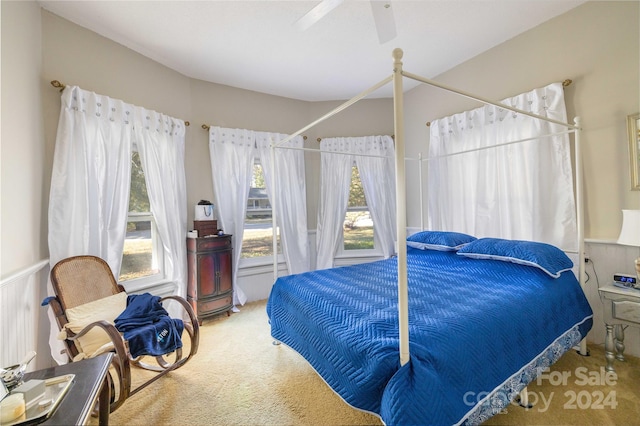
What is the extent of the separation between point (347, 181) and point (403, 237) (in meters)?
3.01

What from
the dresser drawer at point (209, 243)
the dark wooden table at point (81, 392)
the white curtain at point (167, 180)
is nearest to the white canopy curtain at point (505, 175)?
the dresser drawer at point (209, 243)

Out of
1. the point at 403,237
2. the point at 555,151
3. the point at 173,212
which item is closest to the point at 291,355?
the point at 403,237

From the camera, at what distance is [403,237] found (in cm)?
133

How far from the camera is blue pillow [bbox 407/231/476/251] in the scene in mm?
3029

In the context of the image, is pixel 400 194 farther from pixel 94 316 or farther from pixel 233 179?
pixel 233 179

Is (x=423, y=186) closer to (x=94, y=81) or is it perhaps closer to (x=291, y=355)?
(x=291, y=355)

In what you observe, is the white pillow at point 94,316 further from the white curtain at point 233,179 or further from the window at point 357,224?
the window at point 357,224

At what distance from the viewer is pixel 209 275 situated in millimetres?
3248

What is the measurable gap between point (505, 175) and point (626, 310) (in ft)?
4.85

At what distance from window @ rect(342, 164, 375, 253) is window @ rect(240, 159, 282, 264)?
3.87ft

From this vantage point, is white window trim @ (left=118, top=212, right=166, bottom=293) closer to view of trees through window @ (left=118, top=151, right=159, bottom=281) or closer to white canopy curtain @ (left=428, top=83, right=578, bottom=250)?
view of trees through window @ (left=118, top=151, right=159, bottom=281)

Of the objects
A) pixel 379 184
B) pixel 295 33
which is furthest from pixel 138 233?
pixel 379 184

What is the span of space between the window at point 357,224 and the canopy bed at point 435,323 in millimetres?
1708

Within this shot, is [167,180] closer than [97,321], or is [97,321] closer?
[97,321]
